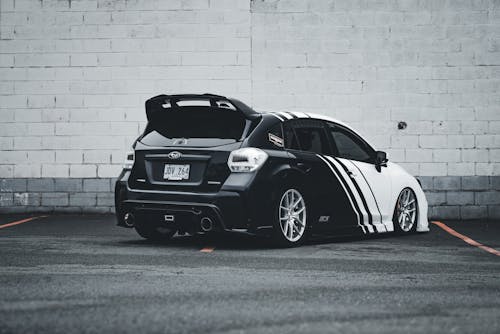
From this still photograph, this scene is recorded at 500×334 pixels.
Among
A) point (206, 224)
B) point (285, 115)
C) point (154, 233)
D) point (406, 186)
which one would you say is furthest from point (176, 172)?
point (406, 186)

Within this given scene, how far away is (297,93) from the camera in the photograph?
603 inches

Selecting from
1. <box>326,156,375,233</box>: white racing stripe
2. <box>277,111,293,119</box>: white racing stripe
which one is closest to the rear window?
<box>277,111,293,119</box>: white racing stripe

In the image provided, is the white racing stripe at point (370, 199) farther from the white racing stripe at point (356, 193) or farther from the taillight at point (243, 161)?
the taillight at point (243, 161)

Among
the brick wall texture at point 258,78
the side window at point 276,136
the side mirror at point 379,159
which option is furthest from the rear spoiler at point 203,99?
the brick wall texture at point 258,78

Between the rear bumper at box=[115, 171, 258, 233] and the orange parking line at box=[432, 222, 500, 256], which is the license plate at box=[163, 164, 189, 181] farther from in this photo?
the orange parking line at box=[432, 222, 500, 256]

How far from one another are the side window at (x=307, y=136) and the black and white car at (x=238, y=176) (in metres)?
0.01

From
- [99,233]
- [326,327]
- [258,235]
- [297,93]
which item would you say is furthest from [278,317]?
[297,93]

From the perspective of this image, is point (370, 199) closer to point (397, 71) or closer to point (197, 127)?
point (197, 127)

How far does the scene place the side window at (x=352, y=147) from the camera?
10820 millimetres

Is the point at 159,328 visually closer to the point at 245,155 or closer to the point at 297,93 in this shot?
the point at 245,155

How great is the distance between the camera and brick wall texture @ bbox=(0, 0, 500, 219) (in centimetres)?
1524

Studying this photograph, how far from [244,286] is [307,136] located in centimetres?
408

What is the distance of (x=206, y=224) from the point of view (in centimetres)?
895

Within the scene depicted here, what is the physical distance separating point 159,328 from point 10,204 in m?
11.3
